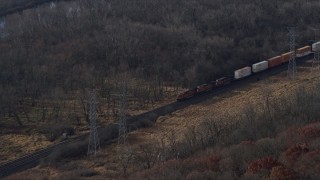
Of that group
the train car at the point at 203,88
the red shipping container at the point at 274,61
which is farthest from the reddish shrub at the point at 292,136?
the red shipping container at the point at 274,61

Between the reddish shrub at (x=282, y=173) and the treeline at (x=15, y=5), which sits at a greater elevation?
the treeline at (x=15, y=5)

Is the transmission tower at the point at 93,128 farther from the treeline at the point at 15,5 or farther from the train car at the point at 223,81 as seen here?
the treeline at the point at 15,5

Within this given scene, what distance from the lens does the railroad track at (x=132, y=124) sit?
34094 millimetres

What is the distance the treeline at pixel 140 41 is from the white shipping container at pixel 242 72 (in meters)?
2.39

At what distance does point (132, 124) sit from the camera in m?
40.4

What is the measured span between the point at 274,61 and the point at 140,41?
44.5 feet

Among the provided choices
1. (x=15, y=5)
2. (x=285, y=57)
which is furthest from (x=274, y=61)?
(x=15, y=5)

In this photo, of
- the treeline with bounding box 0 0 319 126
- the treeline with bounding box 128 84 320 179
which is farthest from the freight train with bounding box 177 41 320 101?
the treeline with bounding box 128 84 320 179

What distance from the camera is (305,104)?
34.4 metres

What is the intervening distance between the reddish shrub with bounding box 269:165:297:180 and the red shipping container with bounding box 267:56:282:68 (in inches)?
1331

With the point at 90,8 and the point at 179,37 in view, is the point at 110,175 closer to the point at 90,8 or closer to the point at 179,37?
the point at 179,37

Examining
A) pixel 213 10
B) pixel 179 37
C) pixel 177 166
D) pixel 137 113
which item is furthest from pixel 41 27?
pixel 177 166

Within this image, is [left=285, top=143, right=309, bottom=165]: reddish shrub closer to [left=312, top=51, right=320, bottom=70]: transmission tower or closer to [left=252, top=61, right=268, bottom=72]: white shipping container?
[left=252, top=61, right=268, bottom=72]: white shipping container

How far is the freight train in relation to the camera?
47406 millimetres
